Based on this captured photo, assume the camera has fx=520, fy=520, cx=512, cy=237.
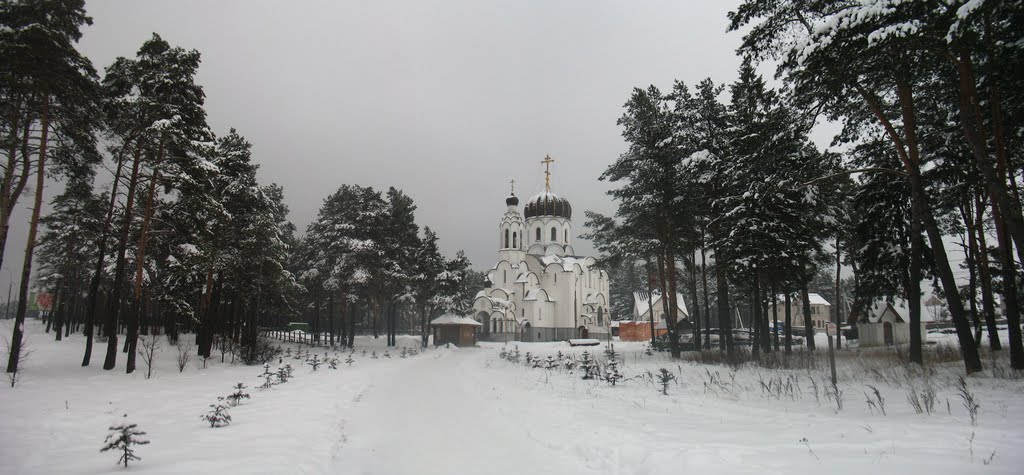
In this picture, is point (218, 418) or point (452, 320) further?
point (452, 320)

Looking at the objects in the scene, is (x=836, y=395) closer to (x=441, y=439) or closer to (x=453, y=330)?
(x=441, y=439)

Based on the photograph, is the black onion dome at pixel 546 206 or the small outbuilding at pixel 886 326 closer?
the small outbuilding at pixel 886 326

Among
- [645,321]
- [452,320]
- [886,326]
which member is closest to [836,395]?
[886,326]

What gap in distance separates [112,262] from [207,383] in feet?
57.8

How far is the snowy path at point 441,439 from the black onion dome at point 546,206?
2111 inches

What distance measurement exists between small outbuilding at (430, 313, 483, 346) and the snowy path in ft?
112

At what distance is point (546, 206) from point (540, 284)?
1037 cm

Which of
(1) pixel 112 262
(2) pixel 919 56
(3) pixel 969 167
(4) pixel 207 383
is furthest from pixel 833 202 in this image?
(1) pixel 112 262

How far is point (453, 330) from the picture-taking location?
47.9 metres

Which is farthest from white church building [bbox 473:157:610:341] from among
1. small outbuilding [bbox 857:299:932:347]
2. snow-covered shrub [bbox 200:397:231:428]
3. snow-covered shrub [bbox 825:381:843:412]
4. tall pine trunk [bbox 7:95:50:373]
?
snow-covered shrub [bbox 200:397:231:428]

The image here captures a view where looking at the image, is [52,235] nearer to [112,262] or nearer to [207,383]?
[112,262]

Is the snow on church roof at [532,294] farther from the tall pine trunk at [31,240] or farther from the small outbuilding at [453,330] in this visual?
the tall pine trunk at [31,240]

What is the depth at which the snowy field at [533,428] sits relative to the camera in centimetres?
582

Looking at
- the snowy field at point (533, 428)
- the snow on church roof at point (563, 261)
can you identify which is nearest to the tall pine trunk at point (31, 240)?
the snowy field at point (533, 428)
